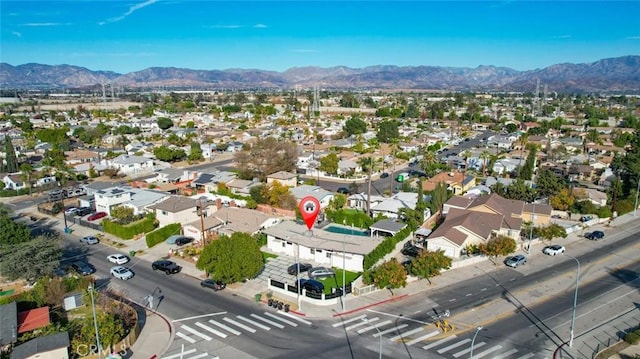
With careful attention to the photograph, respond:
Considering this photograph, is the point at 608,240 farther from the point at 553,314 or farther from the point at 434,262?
the point at 434,262

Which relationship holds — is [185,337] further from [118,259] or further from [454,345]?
[454,345]

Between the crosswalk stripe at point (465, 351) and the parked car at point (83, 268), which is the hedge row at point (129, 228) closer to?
the parked car at point (83, 268)

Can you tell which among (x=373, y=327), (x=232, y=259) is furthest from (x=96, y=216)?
(x=373, y=327)

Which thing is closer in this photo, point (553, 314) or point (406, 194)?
point (553, 314)

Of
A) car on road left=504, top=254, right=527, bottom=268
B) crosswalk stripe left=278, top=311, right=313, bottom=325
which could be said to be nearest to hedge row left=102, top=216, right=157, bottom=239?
crosswalk stripe left=278, top=311, right=313, bottom=325

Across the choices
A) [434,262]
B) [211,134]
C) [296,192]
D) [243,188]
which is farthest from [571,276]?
[211,134]
